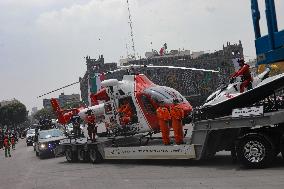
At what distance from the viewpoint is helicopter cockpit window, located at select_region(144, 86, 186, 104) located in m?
15.1

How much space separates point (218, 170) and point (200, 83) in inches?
3044

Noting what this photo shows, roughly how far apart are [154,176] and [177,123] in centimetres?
224

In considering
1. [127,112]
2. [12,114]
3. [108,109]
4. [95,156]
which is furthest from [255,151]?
[12,114]

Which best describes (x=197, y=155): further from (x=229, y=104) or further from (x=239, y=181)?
(x=239, y=181)

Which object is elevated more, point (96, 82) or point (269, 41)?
point (96, 82)

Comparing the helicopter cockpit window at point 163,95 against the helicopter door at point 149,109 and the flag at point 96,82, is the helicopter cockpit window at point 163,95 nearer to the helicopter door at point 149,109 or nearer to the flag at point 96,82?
the helicopter door at point 149,109

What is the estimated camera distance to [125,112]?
53.9ft

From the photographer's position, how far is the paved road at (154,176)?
983cm

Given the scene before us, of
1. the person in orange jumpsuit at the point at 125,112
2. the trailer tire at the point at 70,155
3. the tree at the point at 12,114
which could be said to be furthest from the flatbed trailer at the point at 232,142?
the tree at the point at 12,114

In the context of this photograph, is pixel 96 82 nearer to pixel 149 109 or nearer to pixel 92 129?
pixel 92 129

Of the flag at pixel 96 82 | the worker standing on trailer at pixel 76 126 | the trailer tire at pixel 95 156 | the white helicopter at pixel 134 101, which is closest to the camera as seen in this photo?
the white helicopter at pixel 134 101

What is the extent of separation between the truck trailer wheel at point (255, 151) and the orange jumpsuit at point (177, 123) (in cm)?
259

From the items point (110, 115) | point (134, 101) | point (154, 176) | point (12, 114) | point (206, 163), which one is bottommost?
point (154, 176)

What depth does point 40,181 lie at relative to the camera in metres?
13.8
